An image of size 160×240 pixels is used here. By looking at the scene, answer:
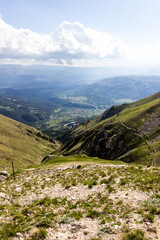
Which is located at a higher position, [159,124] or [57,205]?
[159,124]

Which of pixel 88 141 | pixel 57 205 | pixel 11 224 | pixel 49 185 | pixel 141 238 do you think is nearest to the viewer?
pixel 141 238

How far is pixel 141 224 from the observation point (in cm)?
1099

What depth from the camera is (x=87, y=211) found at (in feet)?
45.5

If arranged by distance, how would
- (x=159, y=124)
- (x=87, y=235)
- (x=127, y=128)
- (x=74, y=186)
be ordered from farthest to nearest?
1. (x=127, y=128)
2. (x=159, y=124)
3. (x=74, y=186)
4. (x=87, y=235)

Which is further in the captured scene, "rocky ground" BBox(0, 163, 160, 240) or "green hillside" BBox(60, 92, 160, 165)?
"green hillside" BBox(60, 92, 160, 165)

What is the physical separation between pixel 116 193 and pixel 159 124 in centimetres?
8799

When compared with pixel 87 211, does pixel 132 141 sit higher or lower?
lower

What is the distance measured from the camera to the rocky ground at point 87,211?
35.0 feet

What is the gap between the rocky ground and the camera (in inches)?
420

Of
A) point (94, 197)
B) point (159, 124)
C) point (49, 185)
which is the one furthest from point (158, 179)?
point (159, 124)

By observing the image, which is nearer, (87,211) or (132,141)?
(87,211)

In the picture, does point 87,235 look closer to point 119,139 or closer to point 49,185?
point 49,185

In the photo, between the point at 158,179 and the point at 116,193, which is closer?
the point at 116,193

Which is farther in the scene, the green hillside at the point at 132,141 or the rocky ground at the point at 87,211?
the green hillside at the point at 132,141
